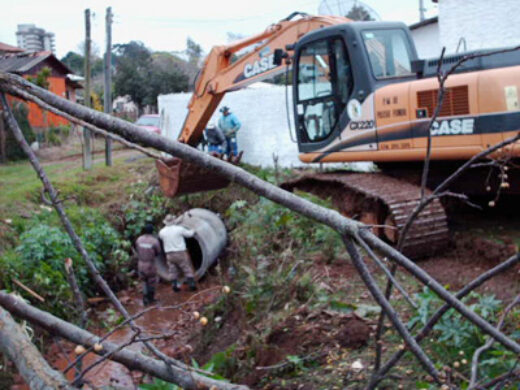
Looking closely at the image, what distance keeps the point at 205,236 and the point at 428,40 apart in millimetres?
13583

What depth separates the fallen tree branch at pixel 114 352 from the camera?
1893mm

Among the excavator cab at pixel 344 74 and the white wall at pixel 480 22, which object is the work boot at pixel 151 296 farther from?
the white wall at pixel 480 22

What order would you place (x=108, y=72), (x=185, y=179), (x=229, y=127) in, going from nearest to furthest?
(x=185, y=179)
(x=229, y=127)
(x=108, y=72)

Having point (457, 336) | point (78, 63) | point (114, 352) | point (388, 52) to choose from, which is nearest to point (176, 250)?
point (388, 52)

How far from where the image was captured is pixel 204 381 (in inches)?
75.9

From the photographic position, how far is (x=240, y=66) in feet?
32.1

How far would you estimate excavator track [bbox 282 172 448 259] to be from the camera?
6.88 meters

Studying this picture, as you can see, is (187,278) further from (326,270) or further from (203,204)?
(326,270)

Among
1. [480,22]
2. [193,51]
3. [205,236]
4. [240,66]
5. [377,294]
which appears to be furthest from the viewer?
[193,51]

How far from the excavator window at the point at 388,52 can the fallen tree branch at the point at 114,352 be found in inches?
249

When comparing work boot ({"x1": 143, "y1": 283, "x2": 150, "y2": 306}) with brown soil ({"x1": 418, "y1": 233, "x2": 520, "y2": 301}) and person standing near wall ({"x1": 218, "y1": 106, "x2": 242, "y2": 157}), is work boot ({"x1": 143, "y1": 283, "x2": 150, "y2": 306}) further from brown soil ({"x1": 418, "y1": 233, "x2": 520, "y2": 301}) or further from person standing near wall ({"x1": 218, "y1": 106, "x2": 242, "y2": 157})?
person standing near wall ({"x1": 218, "y1": 106, "x2": 242, "y2": 157})

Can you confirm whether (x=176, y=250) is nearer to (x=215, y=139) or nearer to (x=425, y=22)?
(x=215, y=139)

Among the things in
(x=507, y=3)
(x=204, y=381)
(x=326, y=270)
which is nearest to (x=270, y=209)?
(x=326, y=270)

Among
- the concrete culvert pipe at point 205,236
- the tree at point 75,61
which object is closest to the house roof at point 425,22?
the concrete culvert pipe at point 205,236
